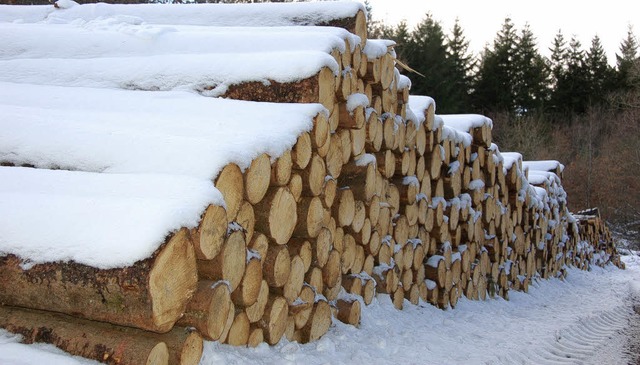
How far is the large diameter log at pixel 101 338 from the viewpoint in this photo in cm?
227

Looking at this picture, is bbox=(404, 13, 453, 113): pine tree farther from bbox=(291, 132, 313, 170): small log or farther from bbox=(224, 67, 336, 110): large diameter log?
bbox=(291, 132, 313, 170): small log

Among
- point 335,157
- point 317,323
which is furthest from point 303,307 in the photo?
point 335,157

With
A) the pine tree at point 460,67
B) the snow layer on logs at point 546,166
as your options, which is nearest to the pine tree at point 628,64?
the pine tree at point 460,67

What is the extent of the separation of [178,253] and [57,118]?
145 centimetres

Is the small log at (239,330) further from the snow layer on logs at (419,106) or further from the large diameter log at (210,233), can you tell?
the snow layer on logs at (419,106)

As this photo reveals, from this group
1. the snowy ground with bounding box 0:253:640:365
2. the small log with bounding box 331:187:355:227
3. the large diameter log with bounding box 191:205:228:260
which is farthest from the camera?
the small log with bounding box 331:187:355:227

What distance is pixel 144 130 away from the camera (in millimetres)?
3059

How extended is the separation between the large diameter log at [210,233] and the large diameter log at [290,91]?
144 cm

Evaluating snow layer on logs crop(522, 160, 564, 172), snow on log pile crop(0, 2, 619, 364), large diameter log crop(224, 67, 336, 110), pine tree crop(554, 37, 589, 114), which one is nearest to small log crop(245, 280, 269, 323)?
snow on log pile crop(0, 2, 619, 364)

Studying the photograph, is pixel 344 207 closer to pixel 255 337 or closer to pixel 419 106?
pixel 255 337

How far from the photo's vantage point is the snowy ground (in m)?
3.13

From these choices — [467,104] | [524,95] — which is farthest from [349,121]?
[524,95]

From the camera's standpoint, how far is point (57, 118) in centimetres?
326

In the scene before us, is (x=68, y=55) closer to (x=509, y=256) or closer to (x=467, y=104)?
(x=509, y=256)
